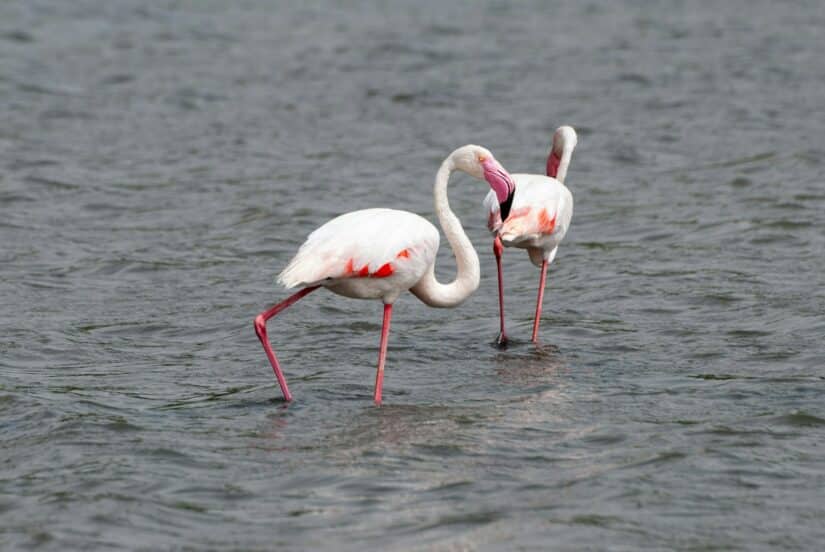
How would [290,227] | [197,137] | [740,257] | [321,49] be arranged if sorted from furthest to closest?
[321,49], [197,137], [290,227], [740,257]

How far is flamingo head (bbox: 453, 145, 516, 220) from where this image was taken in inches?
324

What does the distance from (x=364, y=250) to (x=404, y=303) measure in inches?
114

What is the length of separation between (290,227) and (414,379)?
182 inches

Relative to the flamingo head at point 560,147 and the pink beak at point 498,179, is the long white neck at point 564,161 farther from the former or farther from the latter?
the pink beak at point 498,179

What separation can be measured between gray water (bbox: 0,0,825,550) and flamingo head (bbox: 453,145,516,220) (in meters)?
1.06

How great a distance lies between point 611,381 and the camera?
27.0ft

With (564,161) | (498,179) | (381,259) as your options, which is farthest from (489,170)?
(564,161)

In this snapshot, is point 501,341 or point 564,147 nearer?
point 501,341

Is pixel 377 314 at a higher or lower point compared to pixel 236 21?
lower

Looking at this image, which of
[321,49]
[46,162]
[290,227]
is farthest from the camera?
[321,49]

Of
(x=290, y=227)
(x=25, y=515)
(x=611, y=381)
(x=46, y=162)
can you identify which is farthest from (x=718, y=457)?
(x=46, y=162)

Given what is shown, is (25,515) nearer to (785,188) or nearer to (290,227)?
(290,227)

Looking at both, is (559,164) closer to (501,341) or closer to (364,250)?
(501,341)

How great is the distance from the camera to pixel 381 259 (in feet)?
25.0
